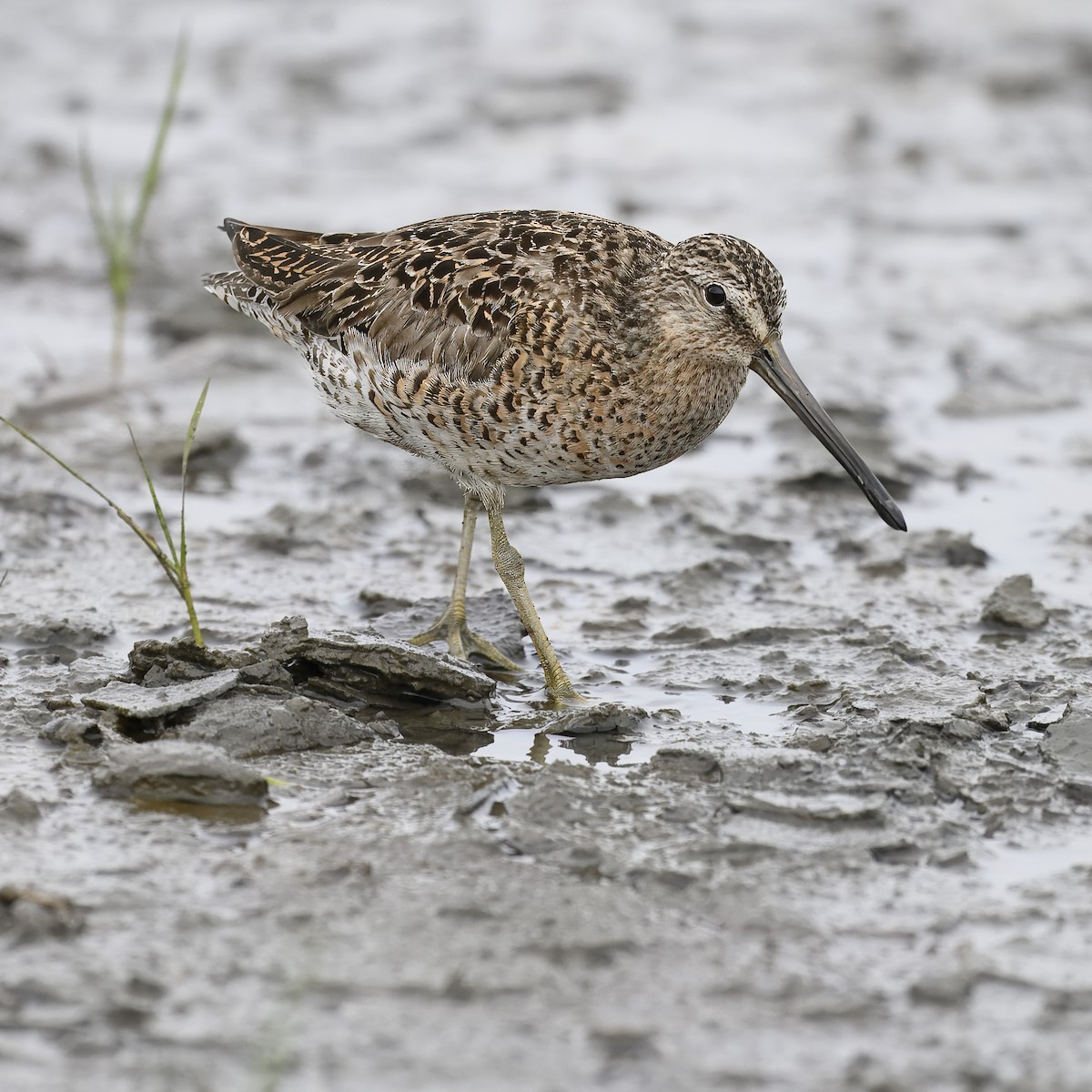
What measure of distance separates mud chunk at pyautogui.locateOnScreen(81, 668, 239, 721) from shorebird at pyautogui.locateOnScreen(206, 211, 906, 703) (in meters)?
1.14

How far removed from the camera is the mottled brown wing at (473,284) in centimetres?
612

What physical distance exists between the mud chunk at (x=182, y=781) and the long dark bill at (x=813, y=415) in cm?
235

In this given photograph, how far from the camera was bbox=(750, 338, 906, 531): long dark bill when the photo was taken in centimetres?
624

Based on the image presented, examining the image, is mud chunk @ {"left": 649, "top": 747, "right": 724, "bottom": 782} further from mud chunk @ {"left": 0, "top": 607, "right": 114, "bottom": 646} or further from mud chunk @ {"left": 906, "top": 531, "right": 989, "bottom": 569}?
mud chunk @ {"left": 906, "top": 531, "right": 989, "bottom": 569}

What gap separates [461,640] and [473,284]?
1.34m

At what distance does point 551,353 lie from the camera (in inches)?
239

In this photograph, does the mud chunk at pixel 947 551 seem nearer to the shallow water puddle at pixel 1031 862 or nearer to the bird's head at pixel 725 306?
the bird's head at pixel 725 306

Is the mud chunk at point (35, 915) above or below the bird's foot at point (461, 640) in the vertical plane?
below

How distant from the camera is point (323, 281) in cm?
682

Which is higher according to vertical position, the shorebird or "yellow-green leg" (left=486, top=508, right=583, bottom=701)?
the shorebird

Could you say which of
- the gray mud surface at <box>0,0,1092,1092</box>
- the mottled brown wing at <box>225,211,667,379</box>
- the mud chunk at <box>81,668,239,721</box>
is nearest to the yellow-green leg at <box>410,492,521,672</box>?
the gray mud surface at <box>0,0,1092,1092</box>

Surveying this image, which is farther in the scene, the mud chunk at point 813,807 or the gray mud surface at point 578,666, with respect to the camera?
the mud chunk at point 813,807

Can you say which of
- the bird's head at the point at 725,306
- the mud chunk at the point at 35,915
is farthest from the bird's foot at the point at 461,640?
the mud chunk at the point at 35,915

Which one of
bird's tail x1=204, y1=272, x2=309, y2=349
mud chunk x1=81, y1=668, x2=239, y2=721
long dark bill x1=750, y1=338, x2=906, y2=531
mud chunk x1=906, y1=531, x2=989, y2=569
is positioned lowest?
mud chunk x1=81, y1=668, x2=239, y2=721
